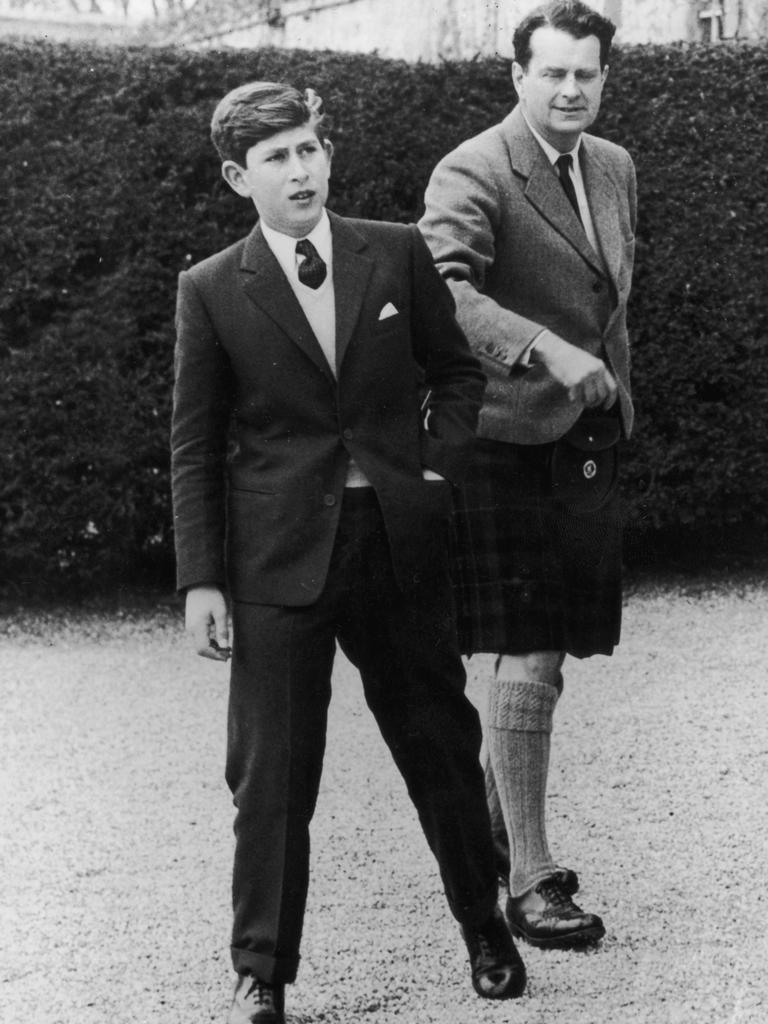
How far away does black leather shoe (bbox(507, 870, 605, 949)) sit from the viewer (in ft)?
11.9

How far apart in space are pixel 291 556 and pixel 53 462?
15.3ft

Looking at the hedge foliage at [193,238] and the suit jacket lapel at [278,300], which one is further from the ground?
the suit jacket lapel at [278,300]

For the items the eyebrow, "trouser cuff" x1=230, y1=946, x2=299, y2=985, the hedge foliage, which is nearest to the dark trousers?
"trouser cuff" x1=230, y1=946, x2=299, y2=985

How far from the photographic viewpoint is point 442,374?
332 centimetres

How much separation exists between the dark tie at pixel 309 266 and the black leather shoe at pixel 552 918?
1.54m

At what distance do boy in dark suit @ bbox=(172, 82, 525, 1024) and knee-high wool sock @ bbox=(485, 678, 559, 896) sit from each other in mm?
553

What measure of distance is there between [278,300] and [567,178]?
3.43 feet

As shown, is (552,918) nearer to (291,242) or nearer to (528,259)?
(528,259)

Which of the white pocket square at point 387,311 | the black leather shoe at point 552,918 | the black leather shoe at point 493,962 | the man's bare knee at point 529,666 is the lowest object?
the black leather shoe at point 552,918

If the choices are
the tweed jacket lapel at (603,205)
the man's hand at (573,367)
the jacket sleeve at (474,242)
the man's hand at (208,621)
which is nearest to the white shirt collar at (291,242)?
the jacket sleeve at (474,242)

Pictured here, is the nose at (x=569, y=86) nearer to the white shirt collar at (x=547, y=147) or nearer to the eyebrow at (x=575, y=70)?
the eyebrow at (x=575, y=70)

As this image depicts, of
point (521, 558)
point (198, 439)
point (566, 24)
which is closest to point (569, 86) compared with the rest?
point (566, 24)

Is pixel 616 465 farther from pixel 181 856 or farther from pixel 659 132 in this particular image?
pixel 659 132

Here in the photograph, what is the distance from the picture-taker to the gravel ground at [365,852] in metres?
3.41
